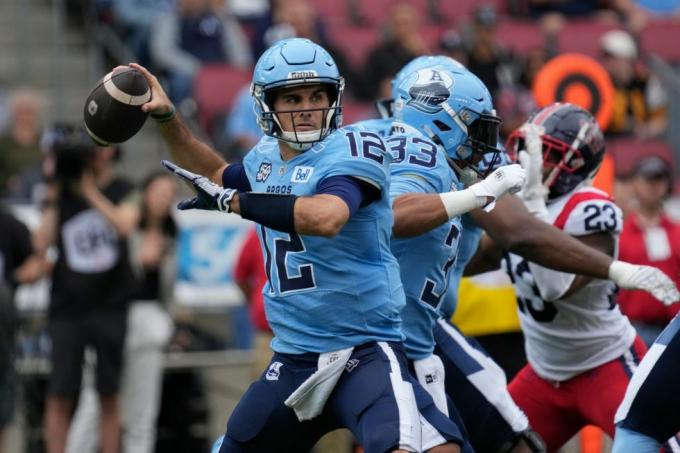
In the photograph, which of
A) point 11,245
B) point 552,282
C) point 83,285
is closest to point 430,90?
point 552,282

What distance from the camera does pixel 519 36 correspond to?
1302 cm

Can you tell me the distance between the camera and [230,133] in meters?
10.7

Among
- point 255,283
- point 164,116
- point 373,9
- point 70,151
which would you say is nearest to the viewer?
point 164,116

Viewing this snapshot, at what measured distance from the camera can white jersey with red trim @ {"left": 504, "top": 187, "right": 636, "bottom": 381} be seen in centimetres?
602

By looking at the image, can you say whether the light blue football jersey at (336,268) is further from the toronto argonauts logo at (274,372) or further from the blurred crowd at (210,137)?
the blurred crowd at (210,137)

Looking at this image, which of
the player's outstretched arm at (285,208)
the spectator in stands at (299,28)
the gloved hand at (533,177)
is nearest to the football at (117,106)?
the player's outstretched arm at (285,208)

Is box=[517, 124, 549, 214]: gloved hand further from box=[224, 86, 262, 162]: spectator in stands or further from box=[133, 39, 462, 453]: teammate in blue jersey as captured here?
box=[224, 86, 262, 162]: spectator in stands

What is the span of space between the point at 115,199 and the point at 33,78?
3.13 metres

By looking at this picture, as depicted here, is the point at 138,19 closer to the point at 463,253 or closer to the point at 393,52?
the point at 393,52

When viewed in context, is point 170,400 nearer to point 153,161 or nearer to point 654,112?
point 153,161

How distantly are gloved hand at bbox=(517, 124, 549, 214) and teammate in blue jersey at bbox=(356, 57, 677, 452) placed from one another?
0.13m

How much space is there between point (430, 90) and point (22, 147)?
5.35 m

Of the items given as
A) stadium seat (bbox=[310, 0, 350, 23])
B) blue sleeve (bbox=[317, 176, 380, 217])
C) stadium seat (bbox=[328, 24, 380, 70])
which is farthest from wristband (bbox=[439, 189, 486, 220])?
stadium seat (bbox=[310, 0, 350, 23])

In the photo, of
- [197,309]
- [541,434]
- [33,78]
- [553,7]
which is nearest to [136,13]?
[33,78]
